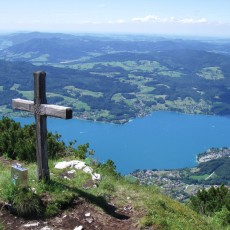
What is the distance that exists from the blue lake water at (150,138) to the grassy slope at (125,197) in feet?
283

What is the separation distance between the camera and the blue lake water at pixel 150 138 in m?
113

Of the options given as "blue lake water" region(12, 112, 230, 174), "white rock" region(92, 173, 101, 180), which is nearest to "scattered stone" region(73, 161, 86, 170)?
"white rock" region(92, 173, 101, 180)

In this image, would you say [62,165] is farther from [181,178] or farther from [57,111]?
[181,178]

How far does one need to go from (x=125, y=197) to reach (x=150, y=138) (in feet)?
417

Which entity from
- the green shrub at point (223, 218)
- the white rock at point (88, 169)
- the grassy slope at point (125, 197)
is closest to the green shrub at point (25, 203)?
the grassy slope at point (125, 197)

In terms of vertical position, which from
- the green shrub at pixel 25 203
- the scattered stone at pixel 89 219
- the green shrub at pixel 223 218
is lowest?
the green shrub at pixel 223 218

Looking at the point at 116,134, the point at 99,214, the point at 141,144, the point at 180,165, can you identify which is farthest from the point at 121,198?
the point at 116,134

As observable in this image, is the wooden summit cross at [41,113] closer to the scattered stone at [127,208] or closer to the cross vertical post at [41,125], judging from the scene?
the cross vertical post at [41,125]

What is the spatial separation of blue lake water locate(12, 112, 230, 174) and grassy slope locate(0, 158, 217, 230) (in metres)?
86.4

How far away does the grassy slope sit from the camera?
27.0 feet

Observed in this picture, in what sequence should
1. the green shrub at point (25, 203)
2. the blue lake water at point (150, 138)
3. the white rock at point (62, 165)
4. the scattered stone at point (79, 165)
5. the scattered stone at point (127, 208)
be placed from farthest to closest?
1. the blue lake water at point (150, 138)
2. the white rock at point (62, 165)
3. the scattered stone at point (79, 165)
4. the scattered stone at point (127, 208)
5. the green shrub at point (25, 203)

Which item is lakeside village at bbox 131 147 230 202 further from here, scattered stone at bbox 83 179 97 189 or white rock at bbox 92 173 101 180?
scattered stone at bbox 83 179 97 189

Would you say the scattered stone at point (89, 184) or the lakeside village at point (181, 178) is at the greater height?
the scattered stone at point (89, 184)

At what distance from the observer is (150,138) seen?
136000mm
